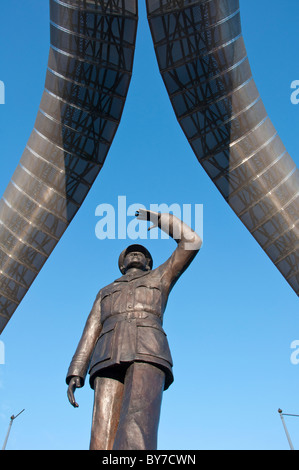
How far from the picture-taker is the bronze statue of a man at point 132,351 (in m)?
4.00

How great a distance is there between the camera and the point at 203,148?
52.9 feet

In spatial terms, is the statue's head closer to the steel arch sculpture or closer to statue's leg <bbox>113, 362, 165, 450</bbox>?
statue's leg <bbox>113, 362, 165, 450</bbox>

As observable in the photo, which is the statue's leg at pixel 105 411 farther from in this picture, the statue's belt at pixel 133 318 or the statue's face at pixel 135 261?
the statue's face at pixel 135 261

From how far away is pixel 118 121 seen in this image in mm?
15547

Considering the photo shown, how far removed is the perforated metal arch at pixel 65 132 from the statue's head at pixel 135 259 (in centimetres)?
978

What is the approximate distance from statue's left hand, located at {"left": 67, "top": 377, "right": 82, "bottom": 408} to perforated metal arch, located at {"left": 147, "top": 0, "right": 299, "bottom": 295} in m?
11.8

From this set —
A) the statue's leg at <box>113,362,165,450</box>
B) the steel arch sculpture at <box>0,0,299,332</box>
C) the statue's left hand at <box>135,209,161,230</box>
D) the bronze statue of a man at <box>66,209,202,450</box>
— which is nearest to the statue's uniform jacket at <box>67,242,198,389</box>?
the bronze statue of a man at <box>66,209,202,450</box>

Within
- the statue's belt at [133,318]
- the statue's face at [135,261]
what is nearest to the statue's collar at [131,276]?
the statue's face at [135,261]

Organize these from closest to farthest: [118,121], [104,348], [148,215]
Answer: [104,348], [148,215], [118,121]

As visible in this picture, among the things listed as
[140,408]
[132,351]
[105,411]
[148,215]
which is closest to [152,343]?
[132,351]

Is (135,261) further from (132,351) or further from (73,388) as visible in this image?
(73,388)

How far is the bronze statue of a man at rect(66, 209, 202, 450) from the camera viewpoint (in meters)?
4.00

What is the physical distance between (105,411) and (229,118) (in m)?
13.0
